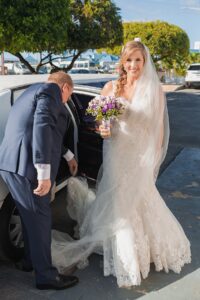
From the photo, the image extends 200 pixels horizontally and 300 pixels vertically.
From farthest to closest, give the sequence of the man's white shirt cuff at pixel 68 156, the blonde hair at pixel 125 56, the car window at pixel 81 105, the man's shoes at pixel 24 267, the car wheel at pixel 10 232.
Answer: the car window at pixel 81 105
the man's white shirt cuff at pixel 68 156
the man's shoes at pixel 24 267
the car wheel at pixel 10 232
the blonde hair at pixel 125 56

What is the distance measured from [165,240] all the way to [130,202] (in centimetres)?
44

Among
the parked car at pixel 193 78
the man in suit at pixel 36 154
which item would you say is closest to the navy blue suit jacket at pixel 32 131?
the man in suit at pixel 36 154

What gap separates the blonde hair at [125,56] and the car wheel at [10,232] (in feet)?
4.04

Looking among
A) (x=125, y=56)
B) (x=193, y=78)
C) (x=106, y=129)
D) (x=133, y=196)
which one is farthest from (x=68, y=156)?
(x=193, y=78)

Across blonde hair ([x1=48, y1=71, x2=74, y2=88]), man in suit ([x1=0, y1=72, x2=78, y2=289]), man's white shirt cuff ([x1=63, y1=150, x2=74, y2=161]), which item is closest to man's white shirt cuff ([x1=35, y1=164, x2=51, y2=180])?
man in suit ([x1=0, y1=72, x2=78, y2=289])

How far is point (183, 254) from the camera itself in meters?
3.39

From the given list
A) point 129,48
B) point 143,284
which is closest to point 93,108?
point 129,48

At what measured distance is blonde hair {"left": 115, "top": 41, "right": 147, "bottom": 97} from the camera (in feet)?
9.93

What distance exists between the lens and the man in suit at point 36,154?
257cm

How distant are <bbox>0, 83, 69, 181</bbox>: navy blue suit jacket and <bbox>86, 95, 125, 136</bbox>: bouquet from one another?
344 mm

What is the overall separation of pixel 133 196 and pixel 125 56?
3.67 ft

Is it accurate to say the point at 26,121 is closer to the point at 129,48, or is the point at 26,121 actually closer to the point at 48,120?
the point at 48,120

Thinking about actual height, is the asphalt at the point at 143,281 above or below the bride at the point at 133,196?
below

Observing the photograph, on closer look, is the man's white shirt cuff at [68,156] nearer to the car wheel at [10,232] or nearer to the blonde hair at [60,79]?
the car wheel at [10,232]
